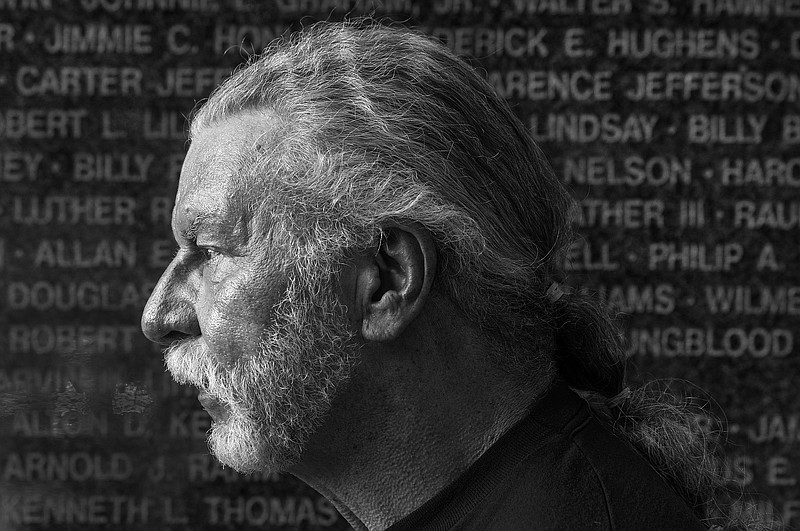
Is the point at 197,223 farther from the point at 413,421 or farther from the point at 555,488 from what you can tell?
the point at 555,488

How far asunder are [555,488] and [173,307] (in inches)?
29.5

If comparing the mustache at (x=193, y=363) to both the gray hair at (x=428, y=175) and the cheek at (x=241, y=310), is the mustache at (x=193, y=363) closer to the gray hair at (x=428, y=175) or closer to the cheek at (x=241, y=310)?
the cheek at (x=241, y=310)

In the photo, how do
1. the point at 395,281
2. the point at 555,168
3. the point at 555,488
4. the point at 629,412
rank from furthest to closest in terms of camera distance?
1. the point at 555,168
2. the point at 629,412
3. the point at 395,281
4. the point at 555,488

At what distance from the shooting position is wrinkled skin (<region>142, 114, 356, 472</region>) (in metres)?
1.74

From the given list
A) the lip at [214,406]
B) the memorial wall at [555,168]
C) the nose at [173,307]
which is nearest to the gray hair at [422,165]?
the nose at [173,307]

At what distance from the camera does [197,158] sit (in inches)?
72.7

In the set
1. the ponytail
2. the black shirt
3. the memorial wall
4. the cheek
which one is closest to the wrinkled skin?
the cheek

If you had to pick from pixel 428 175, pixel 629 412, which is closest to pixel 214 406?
pixel 428 175

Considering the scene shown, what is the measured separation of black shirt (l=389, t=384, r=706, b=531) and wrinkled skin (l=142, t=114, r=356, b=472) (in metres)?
0.27

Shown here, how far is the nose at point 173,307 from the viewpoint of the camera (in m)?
1.84

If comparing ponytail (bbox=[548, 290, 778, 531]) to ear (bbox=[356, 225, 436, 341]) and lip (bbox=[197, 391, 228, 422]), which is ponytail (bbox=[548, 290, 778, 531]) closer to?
ear (bbox=[356, 225, 436, 341])

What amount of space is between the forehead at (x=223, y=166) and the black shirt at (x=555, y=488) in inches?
24.1

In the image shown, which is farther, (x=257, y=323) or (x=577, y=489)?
(x=257, y=323)

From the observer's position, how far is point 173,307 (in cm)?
185
